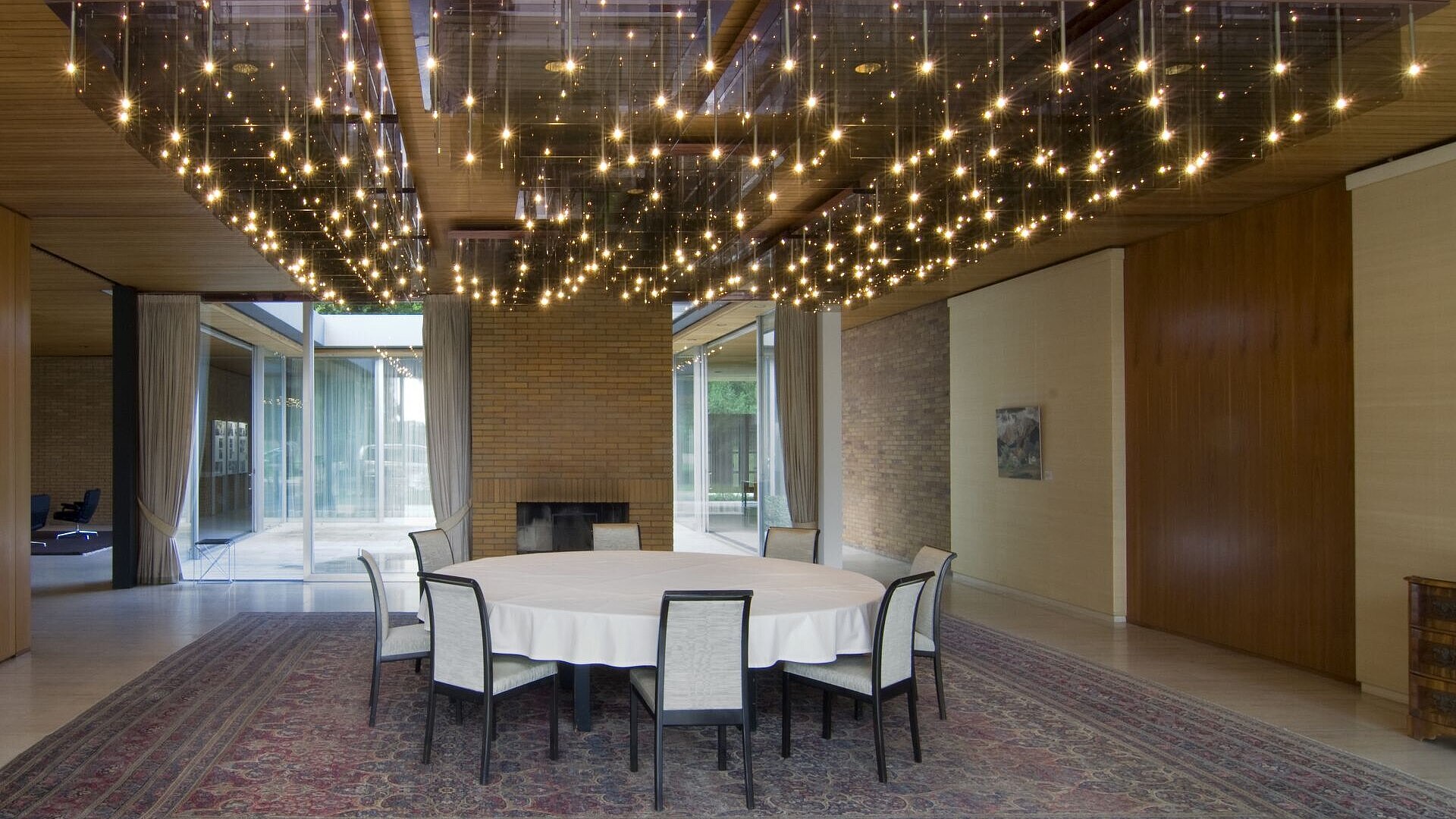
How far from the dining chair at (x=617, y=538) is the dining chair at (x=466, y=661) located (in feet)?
8.95

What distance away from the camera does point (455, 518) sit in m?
10.3

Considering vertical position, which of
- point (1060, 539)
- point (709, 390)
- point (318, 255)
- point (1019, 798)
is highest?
point (318, 255)

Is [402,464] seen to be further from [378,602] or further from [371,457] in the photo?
[378,602]

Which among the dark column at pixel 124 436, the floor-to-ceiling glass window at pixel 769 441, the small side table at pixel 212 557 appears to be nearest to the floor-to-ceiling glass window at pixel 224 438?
the small side table at pixel 212 557

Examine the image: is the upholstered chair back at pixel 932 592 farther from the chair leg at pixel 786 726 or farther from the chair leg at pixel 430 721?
the chair leg at pixel 430 721

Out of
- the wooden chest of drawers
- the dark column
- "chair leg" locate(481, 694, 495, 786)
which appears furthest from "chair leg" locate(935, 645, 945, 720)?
the dark column

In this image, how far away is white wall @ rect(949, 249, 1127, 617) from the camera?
7898mm

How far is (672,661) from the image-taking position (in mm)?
4051

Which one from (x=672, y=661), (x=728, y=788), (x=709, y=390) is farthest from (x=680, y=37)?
(x=709, y=390)

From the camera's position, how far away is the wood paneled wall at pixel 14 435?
6449mm

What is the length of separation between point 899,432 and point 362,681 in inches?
307

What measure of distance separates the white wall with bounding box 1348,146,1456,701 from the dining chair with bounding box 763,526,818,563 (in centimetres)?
339

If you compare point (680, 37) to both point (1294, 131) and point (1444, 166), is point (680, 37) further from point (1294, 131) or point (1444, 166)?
point (1444, 166)

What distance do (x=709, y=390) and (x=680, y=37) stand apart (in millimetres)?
8154
